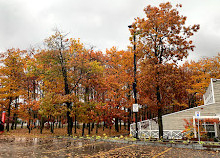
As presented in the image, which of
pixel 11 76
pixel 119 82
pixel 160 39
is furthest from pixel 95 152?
pixel 11 76

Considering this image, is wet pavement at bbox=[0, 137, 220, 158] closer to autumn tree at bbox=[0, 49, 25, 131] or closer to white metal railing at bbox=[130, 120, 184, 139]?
white metal railing at bbox=[130, 120, 184, 139]

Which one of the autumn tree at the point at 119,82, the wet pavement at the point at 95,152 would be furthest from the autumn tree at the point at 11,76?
the wet pavement at the point at 95,152

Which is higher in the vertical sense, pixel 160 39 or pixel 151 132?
pixel 160 39

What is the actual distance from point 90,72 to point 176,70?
9289 mm

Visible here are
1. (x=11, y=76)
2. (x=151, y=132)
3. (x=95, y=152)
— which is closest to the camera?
(x=95, y=152)

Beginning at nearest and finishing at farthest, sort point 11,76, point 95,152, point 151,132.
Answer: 1. point 95,152
2. point 151,132
3. point 11,76

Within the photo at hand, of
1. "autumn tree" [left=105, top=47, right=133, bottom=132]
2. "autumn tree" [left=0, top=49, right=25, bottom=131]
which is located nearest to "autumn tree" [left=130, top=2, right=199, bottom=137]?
"autumn tree" [left=105, top=47, right=133, bottom=132]

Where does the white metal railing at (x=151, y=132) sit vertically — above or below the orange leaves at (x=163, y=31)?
below

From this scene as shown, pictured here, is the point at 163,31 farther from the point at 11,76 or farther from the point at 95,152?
the point at 11,76

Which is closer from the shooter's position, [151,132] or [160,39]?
[160,39]

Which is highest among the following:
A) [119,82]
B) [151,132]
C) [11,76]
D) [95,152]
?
[11,76]

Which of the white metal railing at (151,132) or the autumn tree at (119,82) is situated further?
the autumn tree at (119,82)

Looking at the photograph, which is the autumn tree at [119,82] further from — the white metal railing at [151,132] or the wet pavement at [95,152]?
the wet pavement at [95,152]

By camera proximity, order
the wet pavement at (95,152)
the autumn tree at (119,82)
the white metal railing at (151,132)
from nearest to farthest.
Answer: the wet pavement at (95,152), the white metal railing at (151,132), the autumn tree at (119,82)
